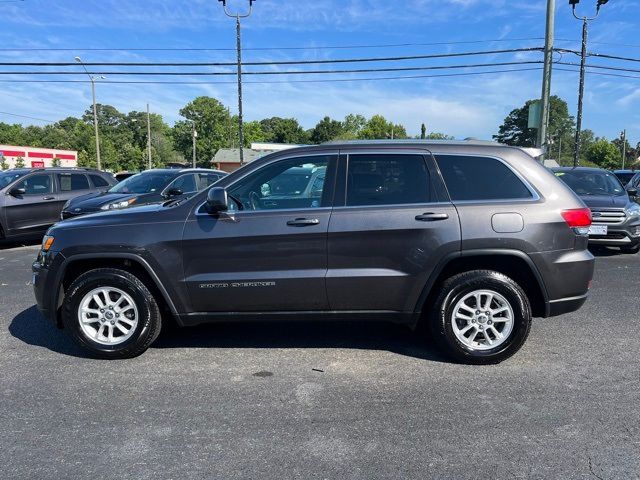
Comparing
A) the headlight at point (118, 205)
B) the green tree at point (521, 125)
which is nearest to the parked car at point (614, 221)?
the headlight at point (118, 205)

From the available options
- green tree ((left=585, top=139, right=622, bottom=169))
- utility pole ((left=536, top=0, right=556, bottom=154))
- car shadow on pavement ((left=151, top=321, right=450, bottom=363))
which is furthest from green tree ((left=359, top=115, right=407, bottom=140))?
car shadow on pavement ((left=151, top=321, right=450, bottom=363))

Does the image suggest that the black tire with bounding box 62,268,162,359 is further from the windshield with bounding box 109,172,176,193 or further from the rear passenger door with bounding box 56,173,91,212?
the rear passenger door with bounding box 56,173,91,212

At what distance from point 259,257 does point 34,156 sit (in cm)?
6402

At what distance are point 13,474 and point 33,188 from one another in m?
10.0

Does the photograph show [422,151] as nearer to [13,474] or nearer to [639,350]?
[639,350]

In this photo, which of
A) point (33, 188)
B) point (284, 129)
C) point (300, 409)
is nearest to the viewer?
point (300, 409)

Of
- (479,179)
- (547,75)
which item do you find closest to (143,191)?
(479,179)

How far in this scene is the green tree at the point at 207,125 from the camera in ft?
→ 289

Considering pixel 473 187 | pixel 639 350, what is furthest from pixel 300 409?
pixel 639 350

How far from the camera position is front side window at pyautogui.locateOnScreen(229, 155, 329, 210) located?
14.2 ft

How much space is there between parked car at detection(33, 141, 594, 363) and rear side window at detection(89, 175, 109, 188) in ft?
28.7

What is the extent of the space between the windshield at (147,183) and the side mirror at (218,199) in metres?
6.97

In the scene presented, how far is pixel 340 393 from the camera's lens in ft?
12.2

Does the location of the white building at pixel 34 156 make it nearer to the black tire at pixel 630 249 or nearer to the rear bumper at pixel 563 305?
the black tire at pixel 630 249
